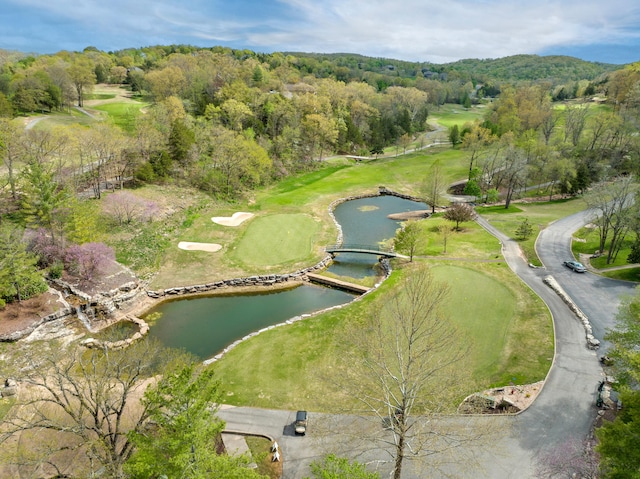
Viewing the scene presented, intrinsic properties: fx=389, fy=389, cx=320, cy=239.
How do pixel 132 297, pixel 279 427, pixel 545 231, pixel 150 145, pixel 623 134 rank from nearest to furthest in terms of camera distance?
pixel 279 427, pixel 132 297, pixel 545 231, pixel 150 145, pixel 623 134

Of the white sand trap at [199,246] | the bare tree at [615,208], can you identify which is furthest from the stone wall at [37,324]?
the bare tree at [615,208]

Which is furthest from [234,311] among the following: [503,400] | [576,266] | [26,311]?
[576,266]

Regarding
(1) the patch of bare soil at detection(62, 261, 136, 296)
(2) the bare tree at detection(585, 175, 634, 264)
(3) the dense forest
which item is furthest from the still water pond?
(2) the bare tree at detection(585, 175, 634, 264)

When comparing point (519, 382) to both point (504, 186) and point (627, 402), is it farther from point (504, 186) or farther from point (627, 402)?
point (504, 186)

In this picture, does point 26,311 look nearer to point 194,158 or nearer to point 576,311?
point 194,158

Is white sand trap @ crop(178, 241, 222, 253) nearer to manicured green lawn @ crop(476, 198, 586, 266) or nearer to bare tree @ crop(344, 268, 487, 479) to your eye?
bare tree @ crop(344, 268, 487, 479)

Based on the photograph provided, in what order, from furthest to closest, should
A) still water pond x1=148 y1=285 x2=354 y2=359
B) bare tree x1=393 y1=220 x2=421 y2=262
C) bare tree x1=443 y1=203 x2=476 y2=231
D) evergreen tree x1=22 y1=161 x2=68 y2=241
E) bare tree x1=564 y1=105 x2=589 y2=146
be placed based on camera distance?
bare tree x1=564 y1=105 x2=589 y2=146 < bare tree x1=443 y1=203 x2=476 y2=231 < bare tree x1=393 y1=220 x2=421 y2=262 < evergreen tree x1=22 y1=161 x2=68 y2=241 < still water pond x1=148 y1=285 x2=354 y2=359

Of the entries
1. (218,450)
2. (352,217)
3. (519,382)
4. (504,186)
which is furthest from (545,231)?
(218,450)
